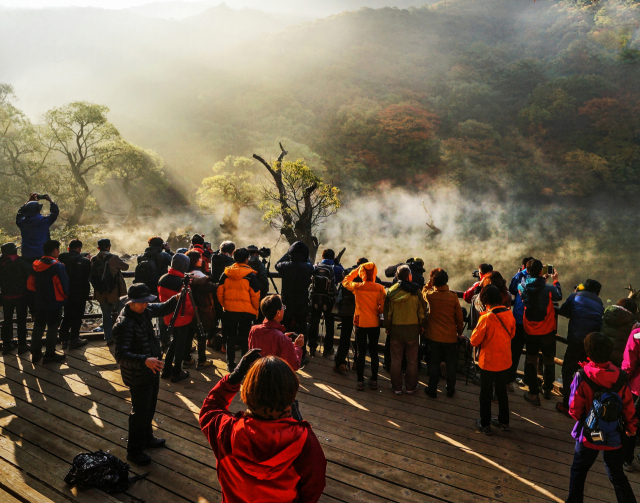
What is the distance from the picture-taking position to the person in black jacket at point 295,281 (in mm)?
4664

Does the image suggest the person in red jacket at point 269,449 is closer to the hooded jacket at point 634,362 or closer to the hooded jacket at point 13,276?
the hooded jacket at point 634,362

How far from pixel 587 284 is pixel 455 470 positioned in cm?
259

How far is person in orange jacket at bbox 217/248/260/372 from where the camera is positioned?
14.3 feet

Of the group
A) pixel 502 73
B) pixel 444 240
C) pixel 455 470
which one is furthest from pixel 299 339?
pixel 502 73

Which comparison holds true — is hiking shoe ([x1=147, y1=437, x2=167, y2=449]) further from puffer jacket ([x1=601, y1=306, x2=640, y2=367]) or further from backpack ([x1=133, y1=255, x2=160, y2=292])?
puffer jacket ([x1=601, y1=306, x2=640, y2=367])

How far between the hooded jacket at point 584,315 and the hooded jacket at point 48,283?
6.27 metres

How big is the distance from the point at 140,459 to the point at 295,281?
2.49 metres

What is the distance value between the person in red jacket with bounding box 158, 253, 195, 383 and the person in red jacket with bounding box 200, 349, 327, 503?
2.97m

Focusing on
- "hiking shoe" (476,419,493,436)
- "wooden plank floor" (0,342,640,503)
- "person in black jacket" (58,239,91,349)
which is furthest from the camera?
"person in black jacket" (58,239,91,349)

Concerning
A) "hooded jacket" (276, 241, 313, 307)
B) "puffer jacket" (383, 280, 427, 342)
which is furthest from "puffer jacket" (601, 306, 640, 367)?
"hooded jacket" (276, 241, 313, 307)

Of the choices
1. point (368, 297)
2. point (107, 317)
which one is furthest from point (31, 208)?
point (368, 297)

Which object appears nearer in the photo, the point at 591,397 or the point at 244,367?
the point at 244,367

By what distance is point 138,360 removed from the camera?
9.30ft

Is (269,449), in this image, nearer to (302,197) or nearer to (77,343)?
(77,343)
